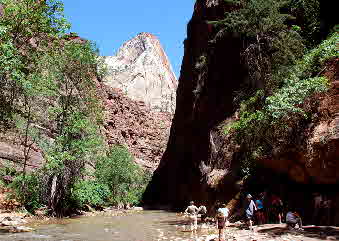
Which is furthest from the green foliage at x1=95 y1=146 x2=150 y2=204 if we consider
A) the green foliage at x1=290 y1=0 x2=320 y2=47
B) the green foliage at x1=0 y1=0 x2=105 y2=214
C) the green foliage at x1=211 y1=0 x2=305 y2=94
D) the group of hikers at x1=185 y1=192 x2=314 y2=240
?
the green foliage at x1=290 y1=0 x2=320 y2=47

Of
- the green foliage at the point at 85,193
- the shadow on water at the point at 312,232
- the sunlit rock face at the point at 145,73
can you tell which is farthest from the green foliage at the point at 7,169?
the sunlit rock face at the point at 145,73

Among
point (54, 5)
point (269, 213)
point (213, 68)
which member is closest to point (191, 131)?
point (213, 68)

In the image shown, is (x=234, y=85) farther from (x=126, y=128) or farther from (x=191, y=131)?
(x=126, y=128)

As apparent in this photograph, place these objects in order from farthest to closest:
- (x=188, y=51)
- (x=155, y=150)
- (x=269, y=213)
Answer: (x=155, y=150), (x=188, y=51), (x=269, y=213)

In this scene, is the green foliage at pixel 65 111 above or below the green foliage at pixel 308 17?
below

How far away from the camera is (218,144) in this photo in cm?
3009

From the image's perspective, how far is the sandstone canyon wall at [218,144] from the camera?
14820 millimetres

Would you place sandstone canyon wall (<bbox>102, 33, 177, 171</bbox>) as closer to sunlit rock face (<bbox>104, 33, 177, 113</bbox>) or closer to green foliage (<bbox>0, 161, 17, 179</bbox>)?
sunlit rock face (<bbox>104, 33, 177, 113</bbox>)

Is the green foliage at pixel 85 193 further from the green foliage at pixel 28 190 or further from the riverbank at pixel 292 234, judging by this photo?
the riverbank at pixel 292 234

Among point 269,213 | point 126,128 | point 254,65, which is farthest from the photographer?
point 126,128

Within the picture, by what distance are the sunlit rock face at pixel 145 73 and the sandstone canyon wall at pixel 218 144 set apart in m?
73.3

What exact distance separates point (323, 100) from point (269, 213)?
20.4 ft

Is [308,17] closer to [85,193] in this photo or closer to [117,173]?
[85,193]

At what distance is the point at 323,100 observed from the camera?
15305mm
